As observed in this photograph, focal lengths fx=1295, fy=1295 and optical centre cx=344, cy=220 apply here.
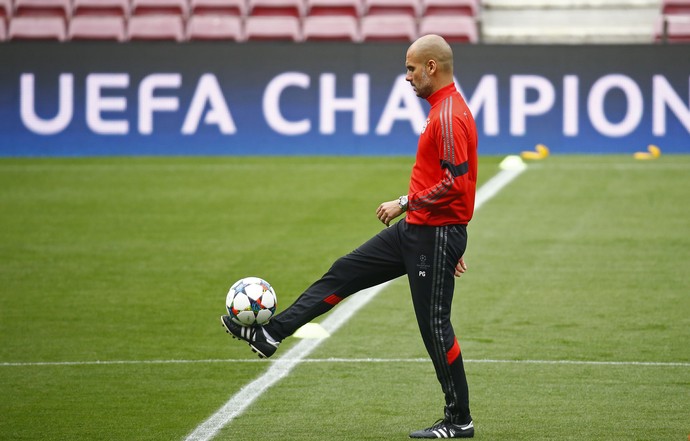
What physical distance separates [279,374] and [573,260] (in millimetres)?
5037

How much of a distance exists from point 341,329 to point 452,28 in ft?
46.6

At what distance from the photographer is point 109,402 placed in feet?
23.8

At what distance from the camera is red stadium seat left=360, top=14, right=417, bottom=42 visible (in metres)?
22.6

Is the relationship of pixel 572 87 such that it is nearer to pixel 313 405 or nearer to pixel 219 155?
pixel 219 155

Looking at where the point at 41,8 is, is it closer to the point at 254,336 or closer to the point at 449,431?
the point at 254,336

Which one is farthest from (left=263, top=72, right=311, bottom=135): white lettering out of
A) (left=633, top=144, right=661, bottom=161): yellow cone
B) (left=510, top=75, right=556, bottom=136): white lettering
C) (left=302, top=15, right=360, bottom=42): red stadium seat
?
(left=633, top=144, right=661, bottom=161): yellow cone

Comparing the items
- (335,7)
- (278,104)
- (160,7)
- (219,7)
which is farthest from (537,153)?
(160,7)

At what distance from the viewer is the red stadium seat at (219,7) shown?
23516 mm

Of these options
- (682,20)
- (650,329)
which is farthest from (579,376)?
(682,20)

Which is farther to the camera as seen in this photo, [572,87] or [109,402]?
[572,87]

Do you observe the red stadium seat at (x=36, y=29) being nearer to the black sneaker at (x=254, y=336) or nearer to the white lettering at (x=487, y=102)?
the white lettering at (x=487, y=102)

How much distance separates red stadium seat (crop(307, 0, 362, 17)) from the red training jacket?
17.4 meters

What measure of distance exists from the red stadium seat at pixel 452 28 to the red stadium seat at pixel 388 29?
259 millimetres

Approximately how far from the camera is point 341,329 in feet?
30.7
